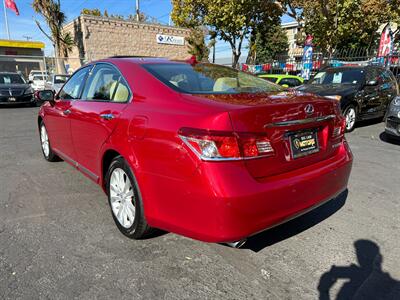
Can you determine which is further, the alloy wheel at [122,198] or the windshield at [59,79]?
the windshield at [59,79]

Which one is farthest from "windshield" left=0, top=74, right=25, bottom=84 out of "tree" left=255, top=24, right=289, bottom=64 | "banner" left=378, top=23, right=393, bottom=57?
"tree" left=255, top=24, right=289, bottom=64

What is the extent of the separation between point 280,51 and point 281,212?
54.0 metres

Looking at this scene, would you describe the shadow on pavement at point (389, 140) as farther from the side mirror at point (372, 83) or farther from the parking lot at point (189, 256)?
the parking lot at point (189, 256)

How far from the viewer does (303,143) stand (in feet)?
8.48

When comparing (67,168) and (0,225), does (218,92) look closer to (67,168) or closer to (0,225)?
(0,225)

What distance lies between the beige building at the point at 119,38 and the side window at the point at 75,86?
2175 cm

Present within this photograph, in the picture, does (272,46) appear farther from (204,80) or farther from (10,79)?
Result: (204,80)

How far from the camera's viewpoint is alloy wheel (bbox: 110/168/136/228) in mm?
2893

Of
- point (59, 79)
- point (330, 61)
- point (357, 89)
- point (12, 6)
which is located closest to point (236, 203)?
point (357, 89)

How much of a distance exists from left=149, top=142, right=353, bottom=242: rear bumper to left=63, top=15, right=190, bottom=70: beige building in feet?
81.1

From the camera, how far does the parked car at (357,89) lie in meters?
8.05

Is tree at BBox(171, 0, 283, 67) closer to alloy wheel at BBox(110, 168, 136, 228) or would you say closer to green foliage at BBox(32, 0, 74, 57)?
green foliage at BBox(32, 0, 74, 57)

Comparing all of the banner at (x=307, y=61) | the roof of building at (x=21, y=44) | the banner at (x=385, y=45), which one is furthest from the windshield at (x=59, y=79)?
the roof of building at (x=21, y=44)

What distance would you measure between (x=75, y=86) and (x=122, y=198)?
1.94 metres
